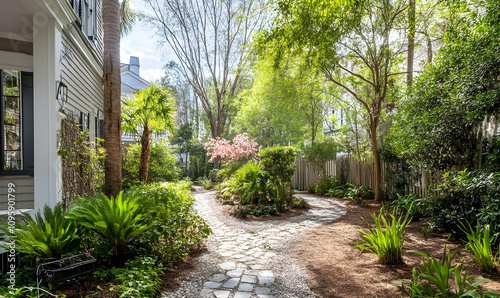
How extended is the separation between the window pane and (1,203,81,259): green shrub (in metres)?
2.27

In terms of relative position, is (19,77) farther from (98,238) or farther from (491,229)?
(491,229)

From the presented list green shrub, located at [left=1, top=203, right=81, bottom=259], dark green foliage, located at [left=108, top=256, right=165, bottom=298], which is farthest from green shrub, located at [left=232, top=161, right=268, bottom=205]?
green shrub, located at [left=1, top=203, right=81, bottom=259]

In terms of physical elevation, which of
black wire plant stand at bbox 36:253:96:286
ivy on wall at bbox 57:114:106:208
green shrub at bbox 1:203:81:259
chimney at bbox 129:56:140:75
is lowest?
black wire plant stand at bbox 36:253:96:286

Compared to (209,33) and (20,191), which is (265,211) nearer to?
(20,191)

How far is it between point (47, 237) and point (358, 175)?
31.5 ft

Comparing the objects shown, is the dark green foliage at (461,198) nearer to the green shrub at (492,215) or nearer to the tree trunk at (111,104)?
the green shrub at (492,215)

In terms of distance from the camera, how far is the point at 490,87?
178 inches

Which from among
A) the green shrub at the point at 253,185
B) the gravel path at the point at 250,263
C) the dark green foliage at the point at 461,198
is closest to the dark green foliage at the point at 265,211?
the green shrub at the point at 253,185

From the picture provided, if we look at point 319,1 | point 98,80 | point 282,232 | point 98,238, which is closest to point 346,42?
point 319,1

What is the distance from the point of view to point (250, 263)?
13.2 feet

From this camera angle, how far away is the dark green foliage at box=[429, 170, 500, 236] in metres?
3.74

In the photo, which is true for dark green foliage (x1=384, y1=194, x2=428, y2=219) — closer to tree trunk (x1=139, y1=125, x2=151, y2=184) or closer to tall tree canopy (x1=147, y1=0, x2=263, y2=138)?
tree trunk (x1=139, y1=125, x2=151, y2=184)

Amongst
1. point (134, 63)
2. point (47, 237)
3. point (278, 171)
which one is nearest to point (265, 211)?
point (278, 171)

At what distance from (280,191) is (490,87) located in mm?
5068
